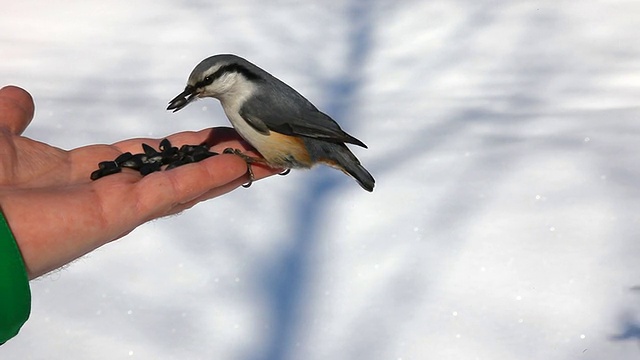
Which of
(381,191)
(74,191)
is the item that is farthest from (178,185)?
(381,191)

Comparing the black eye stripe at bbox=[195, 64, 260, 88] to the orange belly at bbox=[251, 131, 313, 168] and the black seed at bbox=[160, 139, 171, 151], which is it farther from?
the black seed at bbox=[160, 139, 171, 151]

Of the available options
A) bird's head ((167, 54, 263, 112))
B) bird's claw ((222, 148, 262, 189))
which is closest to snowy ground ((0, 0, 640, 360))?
bird's claw ((222, 148, 262, 189))

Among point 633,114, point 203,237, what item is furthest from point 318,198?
point 633,114

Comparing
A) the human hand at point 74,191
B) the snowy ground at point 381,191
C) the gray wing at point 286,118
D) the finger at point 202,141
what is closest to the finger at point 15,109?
the human hand at point 74,191

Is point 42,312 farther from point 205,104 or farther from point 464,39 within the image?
point 464,39

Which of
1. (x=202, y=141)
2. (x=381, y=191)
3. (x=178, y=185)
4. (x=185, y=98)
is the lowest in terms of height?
(x=381, y=191)

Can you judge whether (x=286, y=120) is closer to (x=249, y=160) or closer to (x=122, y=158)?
(x=249, y=160)
